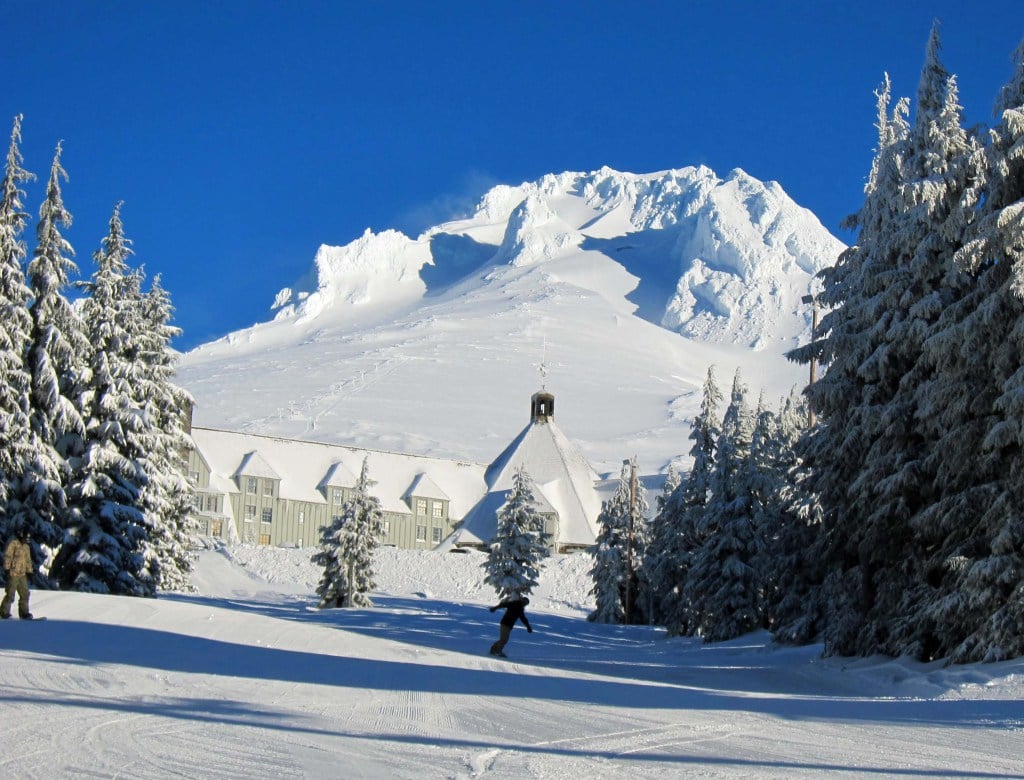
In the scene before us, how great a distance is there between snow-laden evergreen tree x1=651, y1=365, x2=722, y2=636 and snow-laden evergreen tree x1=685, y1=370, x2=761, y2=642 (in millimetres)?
1986

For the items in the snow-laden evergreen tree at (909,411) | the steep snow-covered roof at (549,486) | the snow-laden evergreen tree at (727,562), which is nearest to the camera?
the snow-laden evergreen tree at (909,411)

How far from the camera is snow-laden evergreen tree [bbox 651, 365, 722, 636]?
124ft

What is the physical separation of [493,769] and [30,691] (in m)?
6.11

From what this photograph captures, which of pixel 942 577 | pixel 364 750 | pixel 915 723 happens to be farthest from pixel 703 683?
pixel 364 750

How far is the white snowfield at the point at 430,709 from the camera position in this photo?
312 inches

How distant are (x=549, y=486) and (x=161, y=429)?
50.4m

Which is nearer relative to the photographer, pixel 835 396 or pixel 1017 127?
pixel 1017 127

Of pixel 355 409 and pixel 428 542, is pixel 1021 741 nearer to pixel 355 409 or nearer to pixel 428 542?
pixel 428 542

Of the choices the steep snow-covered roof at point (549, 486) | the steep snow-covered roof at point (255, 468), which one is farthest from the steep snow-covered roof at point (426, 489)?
the steep snow-covered roof at point (255, 468)

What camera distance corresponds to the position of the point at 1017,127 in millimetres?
18406

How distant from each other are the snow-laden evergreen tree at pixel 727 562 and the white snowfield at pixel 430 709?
9340 millimetres

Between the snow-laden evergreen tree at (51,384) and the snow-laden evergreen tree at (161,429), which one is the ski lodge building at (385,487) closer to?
the snow-laden evergreen tree at (161,429)

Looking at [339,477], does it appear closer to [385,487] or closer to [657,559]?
[385,487]

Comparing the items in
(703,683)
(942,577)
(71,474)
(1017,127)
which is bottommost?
(703,683)
